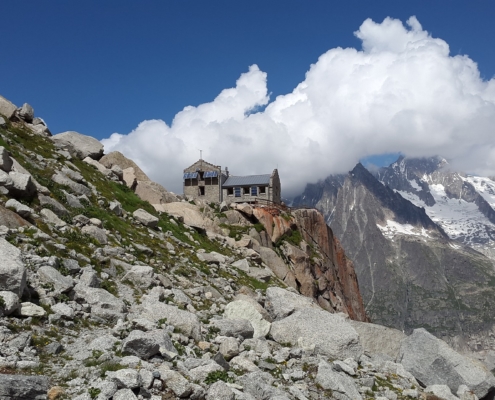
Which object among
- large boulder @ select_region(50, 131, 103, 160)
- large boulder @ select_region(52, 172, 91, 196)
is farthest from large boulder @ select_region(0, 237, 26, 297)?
large boulder @ select_region(50, 131, 103, 160)

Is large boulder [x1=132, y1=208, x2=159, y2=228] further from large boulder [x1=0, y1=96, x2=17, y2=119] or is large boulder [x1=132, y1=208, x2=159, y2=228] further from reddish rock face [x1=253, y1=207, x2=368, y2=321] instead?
reddish rock face [x1=253, y1=207, x2=368, y2=321]

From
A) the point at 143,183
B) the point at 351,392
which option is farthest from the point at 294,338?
the point at 143,183

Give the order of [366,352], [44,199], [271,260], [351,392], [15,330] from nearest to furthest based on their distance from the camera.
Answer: [15,330], [351,392], [366,352], [44,199], [271,260]

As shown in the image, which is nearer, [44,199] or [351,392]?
[351,392]

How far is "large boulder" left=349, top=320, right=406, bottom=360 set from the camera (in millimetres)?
20734

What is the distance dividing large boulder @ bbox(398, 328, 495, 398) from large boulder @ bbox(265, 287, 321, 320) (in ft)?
17.4

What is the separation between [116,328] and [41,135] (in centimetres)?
3346

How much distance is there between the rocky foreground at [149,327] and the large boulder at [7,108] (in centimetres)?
854

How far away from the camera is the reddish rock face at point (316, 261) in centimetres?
5841

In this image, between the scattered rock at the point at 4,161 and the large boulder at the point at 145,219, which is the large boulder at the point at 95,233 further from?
the large boulder at the point at 145,219

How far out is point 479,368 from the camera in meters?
18.7

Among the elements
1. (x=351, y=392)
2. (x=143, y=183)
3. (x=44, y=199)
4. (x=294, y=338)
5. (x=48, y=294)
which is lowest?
(x=351, y=392)

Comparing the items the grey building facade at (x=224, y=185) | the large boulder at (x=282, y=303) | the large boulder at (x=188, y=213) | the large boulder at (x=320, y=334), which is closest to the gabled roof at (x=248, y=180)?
the grey building facade at (x=224, y=185)

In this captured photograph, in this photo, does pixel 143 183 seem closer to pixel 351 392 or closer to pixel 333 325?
pixel 333 325
